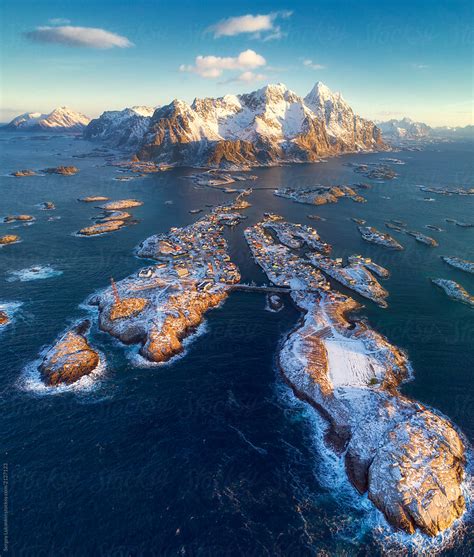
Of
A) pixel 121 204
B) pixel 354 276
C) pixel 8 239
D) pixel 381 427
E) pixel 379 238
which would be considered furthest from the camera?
pixel 121 204

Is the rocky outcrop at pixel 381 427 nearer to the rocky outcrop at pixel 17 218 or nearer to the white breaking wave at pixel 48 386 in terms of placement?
the white breaking wave at pixel 48 386

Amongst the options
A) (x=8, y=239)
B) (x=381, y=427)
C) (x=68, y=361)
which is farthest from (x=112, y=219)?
(x=381, y=427)

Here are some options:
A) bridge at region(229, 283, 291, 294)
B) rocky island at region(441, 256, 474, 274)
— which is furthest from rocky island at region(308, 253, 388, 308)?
rocky island at region(441, 256, 474, 274)

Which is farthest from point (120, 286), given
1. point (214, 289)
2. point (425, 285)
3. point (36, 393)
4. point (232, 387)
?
point (425, 285)

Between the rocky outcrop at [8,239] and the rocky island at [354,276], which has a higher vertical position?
the rocky outcrop at [8,239]

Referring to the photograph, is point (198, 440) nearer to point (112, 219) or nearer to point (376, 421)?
point (376, 421)

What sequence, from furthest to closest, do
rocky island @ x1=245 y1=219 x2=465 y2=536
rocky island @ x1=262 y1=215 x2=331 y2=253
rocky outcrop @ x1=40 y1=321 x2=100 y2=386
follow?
rocky island @ x1=262 y1=215 x2=331 y2=253
rocky outcrop @ x1=40 y1=321 x2=100 y2=386
rocky island @ x1=245 y1=219 x2=465 y2=536

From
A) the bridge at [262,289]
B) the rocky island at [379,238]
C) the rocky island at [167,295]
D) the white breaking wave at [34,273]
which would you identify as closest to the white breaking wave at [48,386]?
the rocky island at [167,295]

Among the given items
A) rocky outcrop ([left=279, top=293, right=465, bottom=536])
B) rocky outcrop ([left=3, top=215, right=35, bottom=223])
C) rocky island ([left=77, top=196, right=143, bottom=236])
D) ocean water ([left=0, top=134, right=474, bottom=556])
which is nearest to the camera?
ocean water ([left=0, top=134, right=474, bottom=556])

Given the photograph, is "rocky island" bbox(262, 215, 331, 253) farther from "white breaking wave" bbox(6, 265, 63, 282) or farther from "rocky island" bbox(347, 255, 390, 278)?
"white breaking wave" bbox(6, 265, 63, 282)
